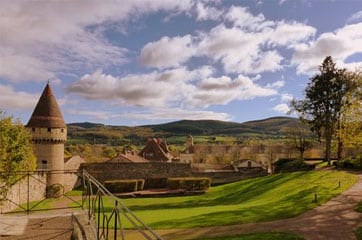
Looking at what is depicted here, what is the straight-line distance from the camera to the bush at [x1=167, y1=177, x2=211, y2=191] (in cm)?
4294

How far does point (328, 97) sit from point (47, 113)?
97.0 feet

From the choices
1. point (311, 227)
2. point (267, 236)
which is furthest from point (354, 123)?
point (267, 236)

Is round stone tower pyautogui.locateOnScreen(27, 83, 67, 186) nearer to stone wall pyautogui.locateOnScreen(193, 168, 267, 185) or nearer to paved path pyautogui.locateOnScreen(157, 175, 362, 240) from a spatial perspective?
stone wall pyautogui.locateOnScreen(193, 168, 267, 185)

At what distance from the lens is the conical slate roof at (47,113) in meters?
36.8

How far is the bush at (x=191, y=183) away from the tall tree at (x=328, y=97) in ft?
46.5

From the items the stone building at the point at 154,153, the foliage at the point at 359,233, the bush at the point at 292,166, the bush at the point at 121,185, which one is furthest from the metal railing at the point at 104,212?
the stone building at the point at 154,153

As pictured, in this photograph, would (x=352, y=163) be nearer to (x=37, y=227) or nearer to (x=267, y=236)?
(x=267, y=236)

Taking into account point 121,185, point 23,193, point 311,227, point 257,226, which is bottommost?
point 121,185

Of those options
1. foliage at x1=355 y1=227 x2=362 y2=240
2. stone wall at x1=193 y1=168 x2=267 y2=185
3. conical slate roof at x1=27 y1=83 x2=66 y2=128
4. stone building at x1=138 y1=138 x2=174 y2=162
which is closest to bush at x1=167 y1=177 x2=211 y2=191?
stone wall at x1=193 y1=168 x2=267 y2=185

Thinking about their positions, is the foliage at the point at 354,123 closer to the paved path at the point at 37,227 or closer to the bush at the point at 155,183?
the paved path at the point at 37,227

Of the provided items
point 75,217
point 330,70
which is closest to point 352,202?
point 75,217

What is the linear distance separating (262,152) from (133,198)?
57011 millimetres

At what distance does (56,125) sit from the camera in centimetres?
3747

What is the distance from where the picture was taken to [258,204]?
22.6 meters
